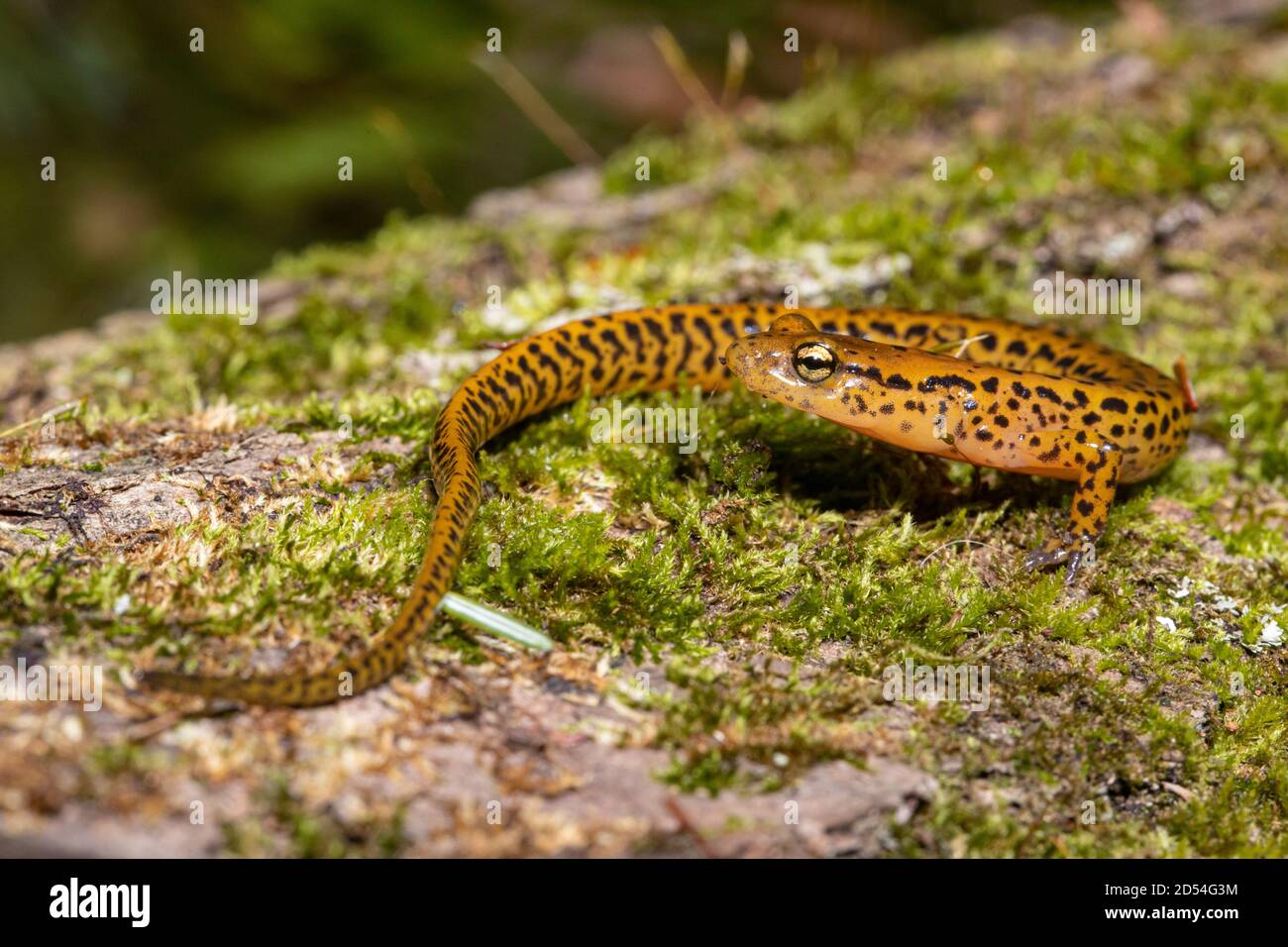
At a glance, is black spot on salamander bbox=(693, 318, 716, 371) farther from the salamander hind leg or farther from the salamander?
the salamander hind leg

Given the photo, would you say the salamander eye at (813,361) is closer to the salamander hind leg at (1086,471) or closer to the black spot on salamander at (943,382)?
the black spot on salamander at (943,382)

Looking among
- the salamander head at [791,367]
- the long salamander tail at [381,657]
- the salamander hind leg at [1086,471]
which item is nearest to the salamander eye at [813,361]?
the salamander head at [791,367]

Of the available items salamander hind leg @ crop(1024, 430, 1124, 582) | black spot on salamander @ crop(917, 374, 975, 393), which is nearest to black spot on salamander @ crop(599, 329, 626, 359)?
black spot on salamander @ crop(917, 374, 975, 393)

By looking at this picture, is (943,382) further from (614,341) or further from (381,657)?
(381,657)

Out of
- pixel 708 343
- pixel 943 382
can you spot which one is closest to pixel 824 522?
pixel 943 382

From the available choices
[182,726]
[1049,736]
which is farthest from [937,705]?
[182,726]

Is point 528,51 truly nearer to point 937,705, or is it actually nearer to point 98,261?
point 98,261
